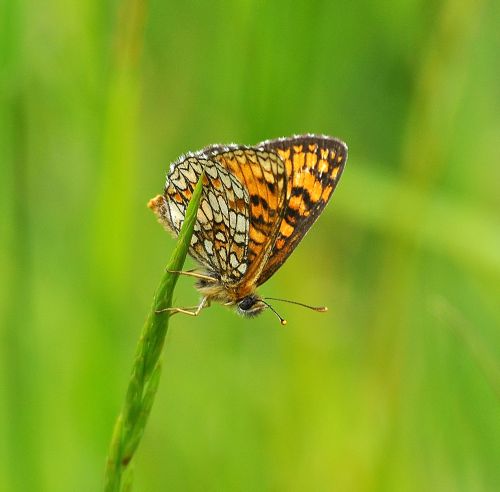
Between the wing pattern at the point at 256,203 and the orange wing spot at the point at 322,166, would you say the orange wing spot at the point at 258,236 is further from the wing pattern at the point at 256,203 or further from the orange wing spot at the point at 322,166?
the orange wing spot at the point at 322,166

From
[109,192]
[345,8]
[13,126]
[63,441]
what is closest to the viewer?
[13,126]

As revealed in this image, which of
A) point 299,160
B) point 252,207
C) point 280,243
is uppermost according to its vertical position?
point 299,160

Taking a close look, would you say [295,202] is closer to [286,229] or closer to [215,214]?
[286,229]

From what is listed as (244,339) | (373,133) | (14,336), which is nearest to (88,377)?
(14,336)

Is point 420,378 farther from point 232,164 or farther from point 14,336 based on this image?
point 14,336

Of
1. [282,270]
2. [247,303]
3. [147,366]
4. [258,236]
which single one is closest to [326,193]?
[258,236]

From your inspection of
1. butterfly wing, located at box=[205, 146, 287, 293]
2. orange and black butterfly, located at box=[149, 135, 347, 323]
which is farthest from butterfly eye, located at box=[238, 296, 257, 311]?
butterfly wing, located at box=[205, 146, 287, 293]
